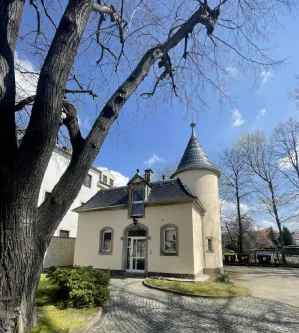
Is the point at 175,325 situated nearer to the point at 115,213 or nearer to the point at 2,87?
the point at 2,87

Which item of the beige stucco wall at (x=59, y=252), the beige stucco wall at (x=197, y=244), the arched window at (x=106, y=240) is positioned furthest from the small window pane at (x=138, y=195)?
the beige stucco wall at (x=59, y=252)

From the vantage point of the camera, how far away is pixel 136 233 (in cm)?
1546

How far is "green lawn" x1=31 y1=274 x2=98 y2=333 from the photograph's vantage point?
15.7 feet

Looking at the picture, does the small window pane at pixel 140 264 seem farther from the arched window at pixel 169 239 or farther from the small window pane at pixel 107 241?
the small window pane at pixel 107 241

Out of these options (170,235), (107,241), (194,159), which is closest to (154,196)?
(170,235)

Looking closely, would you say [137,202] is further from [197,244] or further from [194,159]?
[194,159]

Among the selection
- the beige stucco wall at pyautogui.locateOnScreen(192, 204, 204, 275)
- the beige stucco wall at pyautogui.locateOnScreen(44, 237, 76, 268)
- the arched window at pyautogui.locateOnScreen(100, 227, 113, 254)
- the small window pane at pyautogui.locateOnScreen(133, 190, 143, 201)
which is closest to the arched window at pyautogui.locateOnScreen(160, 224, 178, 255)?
the beige stucco wall at pyautogui.locateOnScreen(192, 204, 204, 275)

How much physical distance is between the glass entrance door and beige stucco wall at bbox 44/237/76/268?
659 centimetres

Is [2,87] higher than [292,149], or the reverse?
[292,149]

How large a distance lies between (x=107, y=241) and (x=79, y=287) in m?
9.39

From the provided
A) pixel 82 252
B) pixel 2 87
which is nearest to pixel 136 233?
pixel 82 252

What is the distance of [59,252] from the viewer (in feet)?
61.0

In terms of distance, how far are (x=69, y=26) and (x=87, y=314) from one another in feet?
21.5

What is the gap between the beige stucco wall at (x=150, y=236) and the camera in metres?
13.8
